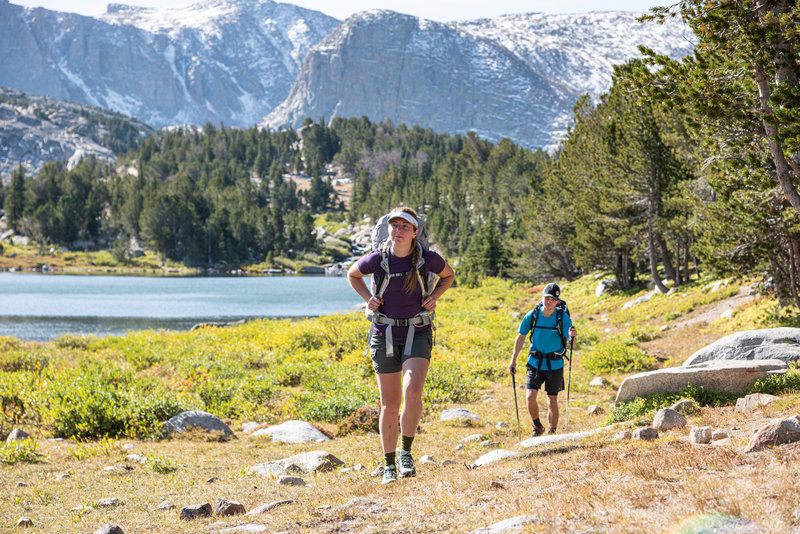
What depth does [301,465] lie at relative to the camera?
28.3 feet

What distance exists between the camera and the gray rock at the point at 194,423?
38.4 ft

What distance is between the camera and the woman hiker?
6.57 meters

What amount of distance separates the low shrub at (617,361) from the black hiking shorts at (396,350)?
1081 centimetres

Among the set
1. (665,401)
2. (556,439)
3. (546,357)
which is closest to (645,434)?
(556,439)

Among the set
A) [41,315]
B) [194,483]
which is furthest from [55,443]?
[41,315]

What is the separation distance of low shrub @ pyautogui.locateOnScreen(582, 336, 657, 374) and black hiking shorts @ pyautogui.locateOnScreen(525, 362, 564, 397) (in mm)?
7197

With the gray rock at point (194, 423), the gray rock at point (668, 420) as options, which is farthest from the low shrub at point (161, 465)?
the gray rock at point (668, 420)

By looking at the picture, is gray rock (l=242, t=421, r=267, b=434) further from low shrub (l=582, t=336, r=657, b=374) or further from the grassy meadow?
low shrub (l=582, t=336, r=657, b=374)

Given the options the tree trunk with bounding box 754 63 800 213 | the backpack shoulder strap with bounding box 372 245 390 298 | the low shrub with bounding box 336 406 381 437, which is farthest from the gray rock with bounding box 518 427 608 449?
the tree trunk with bounding box 754 63 800 213

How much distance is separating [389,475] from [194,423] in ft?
20.9

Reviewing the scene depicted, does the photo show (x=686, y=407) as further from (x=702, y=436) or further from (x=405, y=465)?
(x=405, y=465)

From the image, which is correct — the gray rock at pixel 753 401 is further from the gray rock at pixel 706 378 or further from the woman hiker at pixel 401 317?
the woman hiker at pixel 401 317

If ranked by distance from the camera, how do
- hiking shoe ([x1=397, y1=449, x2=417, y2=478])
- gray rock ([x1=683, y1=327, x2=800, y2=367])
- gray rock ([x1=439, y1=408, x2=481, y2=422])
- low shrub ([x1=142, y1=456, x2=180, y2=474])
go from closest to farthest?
hiking shoe ([x1=397, y1=449, x2=417, y2=478]) < low shrub ([x1=142, y1=456, x2=180, y2=474]) < gray rock ([x1=683, y1=327, x2=800, y2=367]) < gray rock ([x1=439, y1=408, x2=481, y2=422])

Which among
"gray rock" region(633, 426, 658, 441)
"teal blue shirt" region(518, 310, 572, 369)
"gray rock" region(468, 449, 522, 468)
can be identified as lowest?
"gray rock" region(468, 449, 522, 468)
